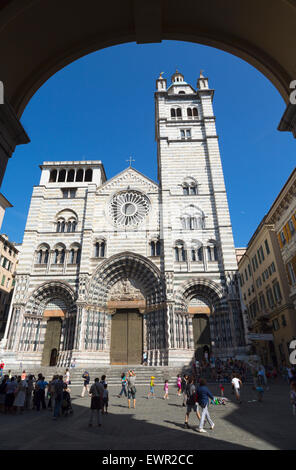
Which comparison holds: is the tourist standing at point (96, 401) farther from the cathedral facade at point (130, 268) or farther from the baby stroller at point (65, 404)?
the cathedral facade at point (130, 268)

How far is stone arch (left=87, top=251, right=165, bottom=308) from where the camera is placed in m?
24.0

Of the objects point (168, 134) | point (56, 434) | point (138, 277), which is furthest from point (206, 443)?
point (168, 134)

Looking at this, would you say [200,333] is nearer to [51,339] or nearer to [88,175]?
[51,339]

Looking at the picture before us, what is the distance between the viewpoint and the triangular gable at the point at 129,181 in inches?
1148

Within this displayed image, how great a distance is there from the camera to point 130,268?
1008 inches

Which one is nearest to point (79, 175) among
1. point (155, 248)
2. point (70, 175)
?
point (70, 175)

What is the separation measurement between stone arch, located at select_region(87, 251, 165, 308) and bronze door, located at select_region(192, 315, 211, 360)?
3.89m

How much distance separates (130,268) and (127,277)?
0.92m

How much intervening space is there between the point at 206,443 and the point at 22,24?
9256 mm

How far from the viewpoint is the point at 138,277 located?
25438 mm

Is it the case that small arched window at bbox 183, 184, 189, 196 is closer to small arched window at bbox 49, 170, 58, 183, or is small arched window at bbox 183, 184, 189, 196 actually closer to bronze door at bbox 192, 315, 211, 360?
bronze door at bbox 192, 315, 211, 360

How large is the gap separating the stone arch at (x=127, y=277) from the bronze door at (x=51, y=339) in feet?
12.7

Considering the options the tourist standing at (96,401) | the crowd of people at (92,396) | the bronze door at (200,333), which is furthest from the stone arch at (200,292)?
the tourist standing at (96,401)

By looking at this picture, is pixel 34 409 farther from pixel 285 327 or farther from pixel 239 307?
pixel 285 327
